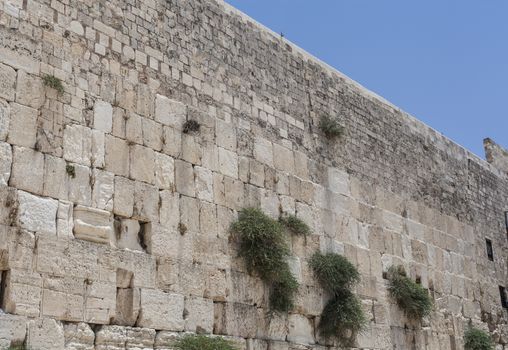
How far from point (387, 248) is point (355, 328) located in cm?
Result: 199

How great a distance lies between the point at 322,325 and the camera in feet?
32.8

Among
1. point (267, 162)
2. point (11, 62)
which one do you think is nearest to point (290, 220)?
point (267, 162)

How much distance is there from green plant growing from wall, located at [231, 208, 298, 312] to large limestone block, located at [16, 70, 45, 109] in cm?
287

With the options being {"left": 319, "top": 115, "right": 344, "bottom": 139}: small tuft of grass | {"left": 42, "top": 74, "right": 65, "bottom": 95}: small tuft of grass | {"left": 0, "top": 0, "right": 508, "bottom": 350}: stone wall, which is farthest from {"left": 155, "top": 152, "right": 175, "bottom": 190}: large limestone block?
{"left": 319, "top": 115, "right": 344, "bottom": 139}: small tuft of grass

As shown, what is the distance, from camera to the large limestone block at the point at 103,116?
795 cm

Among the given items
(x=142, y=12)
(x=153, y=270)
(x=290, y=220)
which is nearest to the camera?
(x=153, y=270)

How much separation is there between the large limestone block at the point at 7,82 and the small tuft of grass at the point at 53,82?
0.34m

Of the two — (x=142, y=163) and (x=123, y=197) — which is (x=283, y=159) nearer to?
(x=142, y=163)

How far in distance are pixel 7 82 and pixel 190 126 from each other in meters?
2.42

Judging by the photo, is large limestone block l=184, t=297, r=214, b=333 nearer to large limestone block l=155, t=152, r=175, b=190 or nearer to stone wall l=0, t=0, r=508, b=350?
stone wall l=0, t=0, r=508, b=350

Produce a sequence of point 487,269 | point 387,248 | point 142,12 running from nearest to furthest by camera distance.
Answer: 1. point 142,12
2. point 387,248
3. point 487,269

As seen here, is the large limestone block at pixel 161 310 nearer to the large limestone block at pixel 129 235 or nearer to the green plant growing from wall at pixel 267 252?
the large limestone block at pixel 129 235

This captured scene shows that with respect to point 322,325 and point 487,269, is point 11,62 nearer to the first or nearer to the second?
point 322,325

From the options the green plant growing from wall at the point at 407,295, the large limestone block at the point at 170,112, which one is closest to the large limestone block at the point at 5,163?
the large limestone block at the point at 170,112
